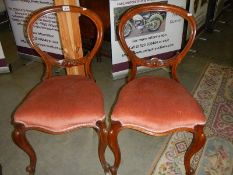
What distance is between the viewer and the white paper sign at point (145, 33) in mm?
2068

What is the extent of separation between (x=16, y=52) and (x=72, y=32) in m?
1.55

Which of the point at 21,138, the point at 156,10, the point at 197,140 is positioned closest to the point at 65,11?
the point at 156,10

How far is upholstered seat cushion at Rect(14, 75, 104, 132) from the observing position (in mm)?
1300

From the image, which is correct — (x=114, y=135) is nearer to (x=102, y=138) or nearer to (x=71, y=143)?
(x=102, y=138)

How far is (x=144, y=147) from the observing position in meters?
1.78

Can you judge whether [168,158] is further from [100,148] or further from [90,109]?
[90,109]

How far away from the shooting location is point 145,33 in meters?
2.24

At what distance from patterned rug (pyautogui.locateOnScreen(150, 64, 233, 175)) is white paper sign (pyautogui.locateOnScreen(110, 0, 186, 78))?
0.50 metres

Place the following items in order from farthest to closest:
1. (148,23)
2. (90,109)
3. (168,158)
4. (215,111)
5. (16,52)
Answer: (16,52) → (148,23) → (215,111) → (168,158) → (90,109)

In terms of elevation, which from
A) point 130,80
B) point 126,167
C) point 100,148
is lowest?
point 126,167

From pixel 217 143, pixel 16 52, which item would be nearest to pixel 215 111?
pixel 217 143

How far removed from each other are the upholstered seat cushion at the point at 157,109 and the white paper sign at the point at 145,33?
86 centimetres

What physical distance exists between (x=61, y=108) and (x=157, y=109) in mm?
498

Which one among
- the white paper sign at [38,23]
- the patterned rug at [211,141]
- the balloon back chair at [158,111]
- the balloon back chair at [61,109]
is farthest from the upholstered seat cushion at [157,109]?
the white paper sign at [38,23]
